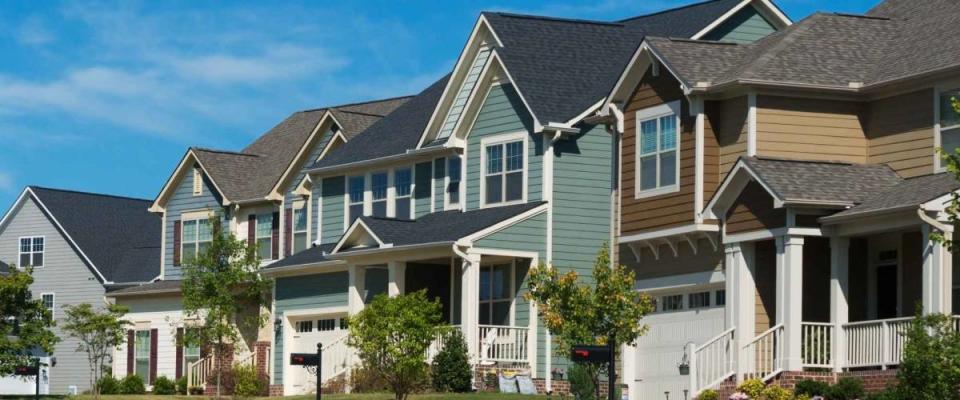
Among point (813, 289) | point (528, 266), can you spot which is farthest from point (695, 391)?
point (528, 266)

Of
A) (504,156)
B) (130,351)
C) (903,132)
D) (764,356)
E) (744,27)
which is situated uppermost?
(744,27)

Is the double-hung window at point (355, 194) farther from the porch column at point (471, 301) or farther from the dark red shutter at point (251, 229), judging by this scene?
the porch column at point (471, 301)

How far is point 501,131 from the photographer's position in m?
45.6

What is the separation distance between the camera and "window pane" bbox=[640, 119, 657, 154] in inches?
1486

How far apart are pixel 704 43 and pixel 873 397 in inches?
392

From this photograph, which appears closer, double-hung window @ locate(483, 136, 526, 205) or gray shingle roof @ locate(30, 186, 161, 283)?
double-hung window @ locate(483, 136, 526, 205)

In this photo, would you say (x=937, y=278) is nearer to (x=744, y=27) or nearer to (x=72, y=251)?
(x=744, y=27)

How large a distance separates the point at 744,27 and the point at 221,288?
17061mm

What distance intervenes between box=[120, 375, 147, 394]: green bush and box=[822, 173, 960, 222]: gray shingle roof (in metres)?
30.1

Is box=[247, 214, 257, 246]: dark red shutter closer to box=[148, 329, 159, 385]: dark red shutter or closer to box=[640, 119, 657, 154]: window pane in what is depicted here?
box=[148, 329, 159, 385]: dark red shutter

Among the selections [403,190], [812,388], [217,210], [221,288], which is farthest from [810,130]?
[217,210]

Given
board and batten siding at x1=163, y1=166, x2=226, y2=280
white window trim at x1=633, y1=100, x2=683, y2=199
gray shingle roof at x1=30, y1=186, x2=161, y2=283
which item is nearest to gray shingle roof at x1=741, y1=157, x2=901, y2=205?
white window trim at x1=633, y1=100, x2=683, y2=199

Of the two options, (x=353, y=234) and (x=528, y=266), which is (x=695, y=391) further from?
(x=353, y=234)

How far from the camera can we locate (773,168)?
3381 cm
